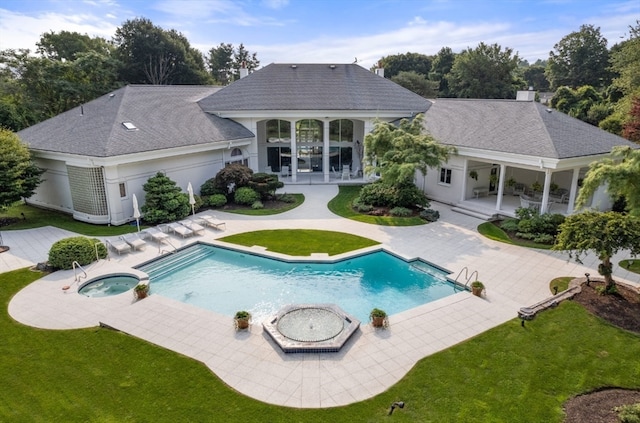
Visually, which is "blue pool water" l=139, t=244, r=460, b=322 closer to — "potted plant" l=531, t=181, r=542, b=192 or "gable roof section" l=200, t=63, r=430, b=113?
"potted plant" l=531, t=181, r=542, b=192

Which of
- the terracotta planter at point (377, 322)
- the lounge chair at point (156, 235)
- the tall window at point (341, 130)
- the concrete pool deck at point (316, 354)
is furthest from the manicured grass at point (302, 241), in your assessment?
the tall window at point (341, 130)

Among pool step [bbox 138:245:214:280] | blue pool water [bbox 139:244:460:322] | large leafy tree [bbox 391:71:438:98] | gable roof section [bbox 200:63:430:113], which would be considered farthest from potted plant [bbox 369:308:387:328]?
large leafy tree [bbox 391:71:438:98]

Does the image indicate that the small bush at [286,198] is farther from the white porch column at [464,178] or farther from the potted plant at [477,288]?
the potted plant at [477,288]

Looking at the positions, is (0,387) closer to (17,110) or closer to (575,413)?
(575,413)

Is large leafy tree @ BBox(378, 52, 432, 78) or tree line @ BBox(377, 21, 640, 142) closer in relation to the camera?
tree line @ BBox(377, 21, 640, 142)

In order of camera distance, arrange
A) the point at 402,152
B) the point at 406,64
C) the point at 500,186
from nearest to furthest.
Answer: the point at 500,186 < the point at 402,152 < the point at 406,64

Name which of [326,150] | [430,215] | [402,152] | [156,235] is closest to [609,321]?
[430,215]

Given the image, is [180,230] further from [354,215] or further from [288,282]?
[354,215]
